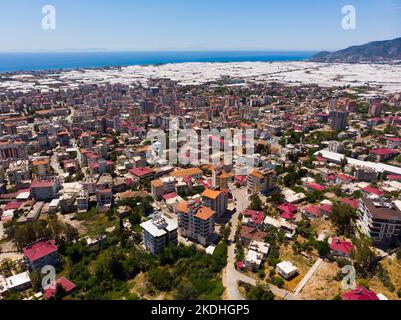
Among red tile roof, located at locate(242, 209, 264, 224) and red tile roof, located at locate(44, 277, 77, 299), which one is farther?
red tile roof, located at locate(242, 209, 264, 224)

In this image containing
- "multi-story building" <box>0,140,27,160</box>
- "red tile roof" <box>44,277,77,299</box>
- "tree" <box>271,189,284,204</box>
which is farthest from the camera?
"multi-story building" <box>0,140,27,160</box>

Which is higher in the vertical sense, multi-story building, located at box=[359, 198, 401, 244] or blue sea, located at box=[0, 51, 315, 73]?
blue sea, located at box=[0, 51, 315, 73]

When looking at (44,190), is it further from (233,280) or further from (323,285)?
(323,285)

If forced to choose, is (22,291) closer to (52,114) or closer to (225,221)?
(225,221)

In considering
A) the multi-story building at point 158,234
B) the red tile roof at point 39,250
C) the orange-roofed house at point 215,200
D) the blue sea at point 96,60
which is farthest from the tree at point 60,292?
the blue sea at point 96,60

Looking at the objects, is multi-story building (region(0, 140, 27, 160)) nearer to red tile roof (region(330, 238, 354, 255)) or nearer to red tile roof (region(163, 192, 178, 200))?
red tile roof (region(163, 192, 178, 200))

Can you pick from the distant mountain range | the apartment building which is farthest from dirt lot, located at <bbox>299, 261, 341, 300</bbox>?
the distant mountain range

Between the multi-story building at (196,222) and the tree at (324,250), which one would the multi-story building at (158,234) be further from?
the tree at (324,250)
